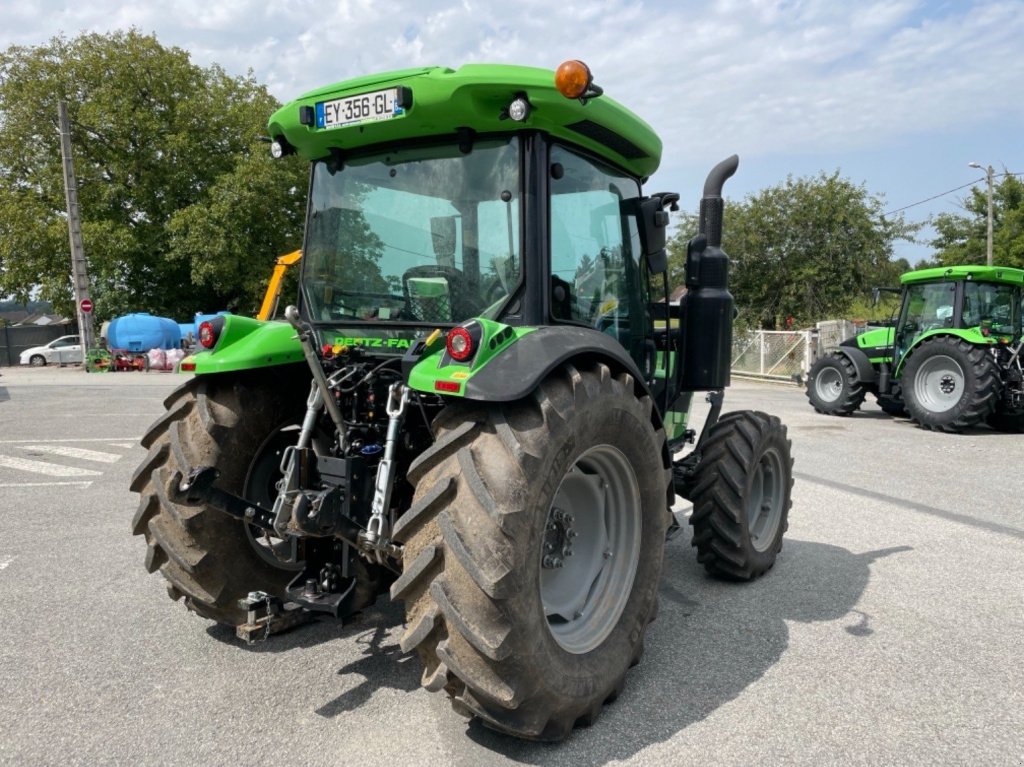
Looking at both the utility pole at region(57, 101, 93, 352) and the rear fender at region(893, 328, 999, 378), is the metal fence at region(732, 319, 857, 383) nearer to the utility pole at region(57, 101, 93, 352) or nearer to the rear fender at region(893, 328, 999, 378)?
the rear fender at region(893, 328, 999, 378)

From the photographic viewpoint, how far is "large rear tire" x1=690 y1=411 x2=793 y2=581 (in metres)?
4.11

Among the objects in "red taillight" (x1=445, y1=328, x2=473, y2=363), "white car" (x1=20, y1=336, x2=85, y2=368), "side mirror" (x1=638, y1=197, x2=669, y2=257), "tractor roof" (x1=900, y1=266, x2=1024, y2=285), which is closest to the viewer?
"red taillight" (x1=445, y1=328, x2=473, y2=363)

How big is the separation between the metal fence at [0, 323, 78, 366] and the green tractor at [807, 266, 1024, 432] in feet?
115

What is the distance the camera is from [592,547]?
3.22 m

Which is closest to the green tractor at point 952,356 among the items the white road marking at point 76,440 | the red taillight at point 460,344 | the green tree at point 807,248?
the red taillight at point 460,344

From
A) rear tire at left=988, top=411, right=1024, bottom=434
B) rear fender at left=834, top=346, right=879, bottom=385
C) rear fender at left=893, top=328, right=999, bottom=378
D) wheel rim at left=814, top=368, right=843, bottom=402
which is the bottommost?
rear tire at left=988, top=411, right=1024, bottom=434

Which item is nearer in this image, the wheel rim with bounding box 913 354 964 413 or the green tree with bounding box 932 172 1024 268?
the wheel rim with bounding box 913 354 964 413

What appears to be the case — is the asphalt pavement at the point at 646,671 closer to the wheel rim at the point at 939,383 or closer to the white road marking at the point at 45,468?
the white road marking at the point at 45,468

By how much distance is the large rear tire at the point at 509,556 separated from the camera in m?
2.40

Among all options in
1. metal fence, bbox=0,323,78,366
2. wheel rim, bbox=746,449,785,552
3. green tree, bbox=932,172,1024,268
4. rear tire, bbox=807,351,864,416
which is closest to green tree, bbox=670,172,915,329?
green tree, bbox=932,172,1024,268

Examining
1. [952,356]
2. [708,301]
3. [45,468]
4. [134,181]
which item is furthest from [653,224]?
[134,181]

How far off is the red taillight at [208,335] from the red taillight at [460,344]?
1.37 m

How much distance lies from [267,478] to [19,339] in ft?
122

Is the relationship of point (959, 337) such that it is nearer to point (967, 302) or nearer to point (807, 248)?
point (967, 302)
